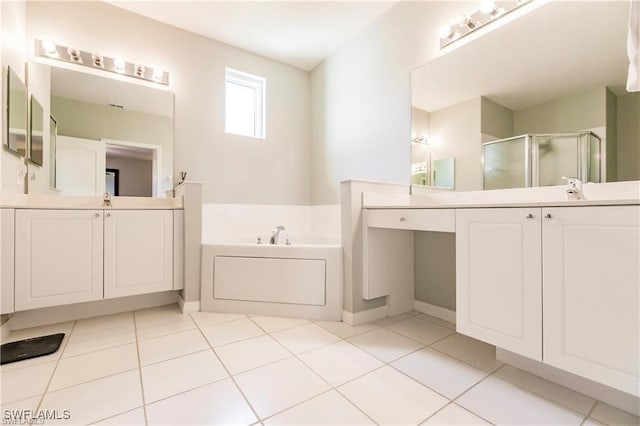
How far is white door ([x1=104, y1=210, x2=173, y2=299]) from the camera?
6.55ft

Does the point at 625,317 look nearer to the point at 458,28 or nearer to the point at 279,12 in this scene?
the point at 458,28

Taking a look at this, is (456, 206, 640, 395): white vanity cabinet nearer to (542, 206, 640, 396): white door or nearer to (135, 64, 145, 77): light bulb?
(542, 206, 640, 396): white door

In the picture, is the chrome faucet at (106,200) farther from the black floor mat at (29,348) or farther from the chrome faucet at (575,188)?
the chrome faucet at (575,188)

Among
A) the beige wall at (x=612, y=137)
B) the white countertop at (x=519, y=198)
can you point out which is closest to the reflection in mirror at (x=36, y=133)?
the white countertop at (x=519, y=198)

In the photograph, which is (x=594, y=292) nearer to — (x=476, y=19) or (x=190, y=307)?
(x=476, y=19)

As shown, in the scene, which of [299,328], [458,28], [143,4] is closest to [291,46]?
[143,4]

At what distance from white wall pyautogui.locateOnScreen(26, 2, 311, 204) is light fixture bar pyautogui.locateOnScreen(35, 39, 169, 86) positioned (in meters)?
0.06

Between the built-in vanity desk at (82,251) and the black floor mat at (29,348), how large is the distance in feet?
0.64

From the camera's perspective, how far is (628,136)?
A: 4.30 ft

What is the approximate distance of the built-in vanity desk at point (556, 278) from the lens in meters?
0.97

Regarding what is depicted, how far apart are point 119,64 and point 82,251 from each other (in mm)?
1686

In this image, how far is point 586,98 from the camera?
1459 millimetres

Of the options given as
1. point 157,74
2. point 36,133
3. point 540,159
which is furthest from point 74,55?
point 540,159

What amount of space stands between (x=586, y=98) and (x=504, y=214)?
84 cm
